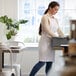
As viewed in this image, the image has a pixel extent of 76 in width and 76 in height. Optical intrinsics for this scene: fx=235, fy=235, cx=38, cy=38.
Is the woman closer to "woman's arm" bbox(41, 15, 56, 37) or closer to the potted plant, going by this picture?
"woman's arm" bbox(41, 15, 56, 37)

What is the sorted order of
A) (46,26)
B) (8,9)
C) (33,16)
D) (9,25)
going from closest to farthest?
(46,26) < (9,25) < (8,9) < (33,16)

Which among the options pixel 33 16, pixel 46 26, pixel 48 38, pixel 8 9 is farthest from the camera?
pixel 33 16

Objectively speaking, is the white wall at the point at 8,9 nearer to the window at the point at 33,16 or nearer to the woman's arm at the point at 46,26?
the window at the point at 33,16

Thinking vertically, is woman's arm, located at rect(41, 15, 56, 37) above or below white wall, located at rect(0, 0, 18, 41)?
below

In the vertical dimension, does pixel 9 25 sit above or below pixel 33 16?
below

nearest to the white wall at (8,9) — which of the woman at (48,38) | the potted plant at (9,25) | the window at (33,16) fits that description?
the window at (33,16)

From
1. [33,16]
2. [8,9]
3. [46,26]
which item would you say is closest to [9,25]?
[46,26]

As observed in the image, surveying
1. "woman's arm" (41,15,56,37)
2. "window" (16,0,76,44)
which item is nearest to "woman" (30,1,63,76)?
"woman's arm" (41,15,56,37)

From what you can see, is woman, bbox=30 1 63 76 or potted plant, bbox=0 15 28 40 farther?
potted plant, bbox=0 15 28 40

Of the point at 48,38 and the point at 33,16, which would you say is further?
the point at 33,16

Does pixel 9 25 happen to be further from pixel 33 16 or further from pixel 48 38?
pixel 33 16

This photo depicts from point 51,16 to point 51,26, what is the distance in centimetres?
15

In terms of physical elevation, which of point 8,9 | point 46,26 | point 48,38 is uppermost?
point 8,9

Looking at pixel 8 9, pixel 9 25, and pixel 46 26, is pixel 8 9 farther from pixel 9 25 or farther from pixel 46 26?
pixel 46 26
